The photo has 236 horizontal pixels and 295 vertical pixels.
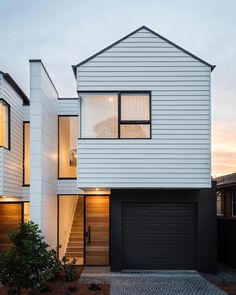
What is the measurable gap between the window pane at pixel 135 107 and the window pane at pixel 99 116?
0.84 feet

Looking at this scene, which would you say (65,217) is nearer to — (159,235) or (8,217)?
(8,217)

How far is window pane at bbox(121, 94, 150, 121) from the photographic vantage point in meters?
10.9

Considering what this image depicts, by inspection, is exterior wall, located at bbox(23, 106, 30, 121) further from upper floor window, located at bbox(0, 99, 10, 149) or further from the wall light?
the wall light

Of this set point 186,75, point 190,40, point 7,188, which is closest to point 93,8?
point 186,75

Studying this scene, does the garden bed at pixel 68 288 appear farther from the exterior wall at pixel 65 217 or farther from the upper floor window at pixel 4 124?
the upper floor window at pixel 4 124

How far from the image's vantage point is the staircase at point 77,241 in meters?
13.2

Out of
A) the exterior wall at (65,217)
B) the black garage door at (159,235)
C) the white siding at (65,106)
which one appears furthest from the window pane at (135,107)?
the exterior wall at (65,217)

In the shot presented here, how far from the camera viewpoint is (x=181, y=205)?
12.0 metres

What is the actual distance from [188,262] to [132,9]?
10999mm

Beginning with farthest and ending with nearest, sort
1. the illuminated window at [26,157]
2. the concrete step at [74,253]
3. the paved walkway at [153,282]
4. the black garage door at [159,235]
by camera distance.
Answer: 1. the concrete step at [74,253]
2. the illuminated window at [26,157]
3. the black garage door at [159,235]
4. the paved walkway at [153,282]

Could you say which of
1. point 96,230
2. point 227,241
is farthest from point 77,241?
point 227,241

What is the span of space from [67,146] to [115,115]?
3.50 metres

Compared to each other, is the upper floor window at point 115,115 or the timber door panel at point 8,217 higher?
the upper floor window at point 115,115

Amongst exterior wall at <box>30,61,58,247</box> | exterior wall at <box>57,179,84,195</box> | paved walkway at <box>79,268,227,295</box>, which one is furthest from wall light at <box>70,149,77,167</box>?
paved walkway at <box>79,268,227,295</box>
